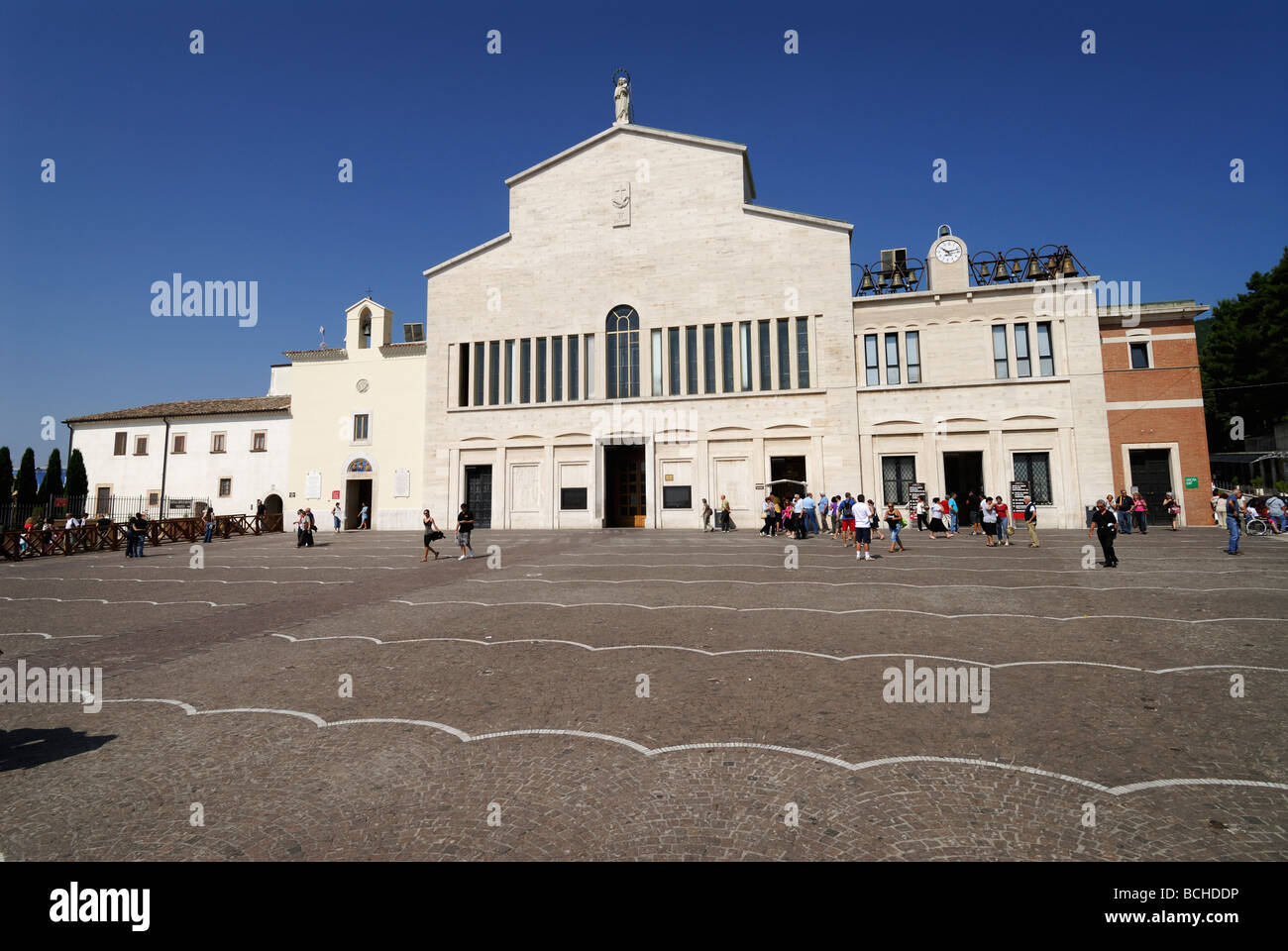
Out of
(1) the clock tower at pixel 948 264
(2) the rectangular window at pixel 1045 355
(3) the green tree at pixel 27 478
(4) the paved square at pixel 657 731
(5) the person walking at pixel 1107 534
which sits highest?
(1) the clock tower at pixel 948 264

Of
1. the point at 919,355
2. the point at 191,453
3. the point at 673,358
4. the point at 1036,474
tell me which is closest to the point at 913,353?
the point at 919,355

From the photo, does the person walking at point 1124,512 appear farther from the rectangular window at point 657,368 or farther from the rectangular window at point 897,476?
the rectangular window at point 657,368

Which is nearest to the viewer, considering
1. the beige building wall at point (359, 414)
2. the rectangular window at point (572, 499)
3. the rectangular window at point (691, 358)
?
the rectangular window at point (691, 358)

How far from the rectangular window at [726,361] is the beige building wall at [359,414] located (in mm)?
17706

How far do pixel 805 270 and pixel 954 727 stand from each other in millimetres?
30303

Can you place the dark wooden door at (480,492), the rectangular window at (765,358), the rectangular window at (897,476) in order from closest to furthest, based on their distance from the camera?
the rectangular window at (897,476) → the rectangular window at (765,358) → the dark wooden door at (480,492)

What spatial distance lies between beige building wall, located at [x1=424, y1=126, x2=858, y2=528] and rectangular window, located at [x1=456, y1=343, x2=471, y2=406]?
32cm

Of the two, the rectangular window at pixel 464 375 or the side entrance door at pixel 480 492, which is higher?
the rectangular window at pixel 464 375

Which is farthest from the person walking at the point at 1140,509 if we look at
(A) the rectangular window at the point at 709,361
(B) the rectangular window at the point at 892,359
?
(A) the rectangular window at the point at 709,361

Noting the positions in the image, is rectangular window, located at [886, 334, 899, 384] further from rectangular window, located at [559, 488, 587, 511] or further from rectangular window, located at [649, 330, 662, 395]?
rectangular window, located at [559, 488, 587, 511]

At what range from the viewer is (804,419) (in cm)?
3119

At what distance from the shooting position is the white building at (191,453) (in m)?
38.9
